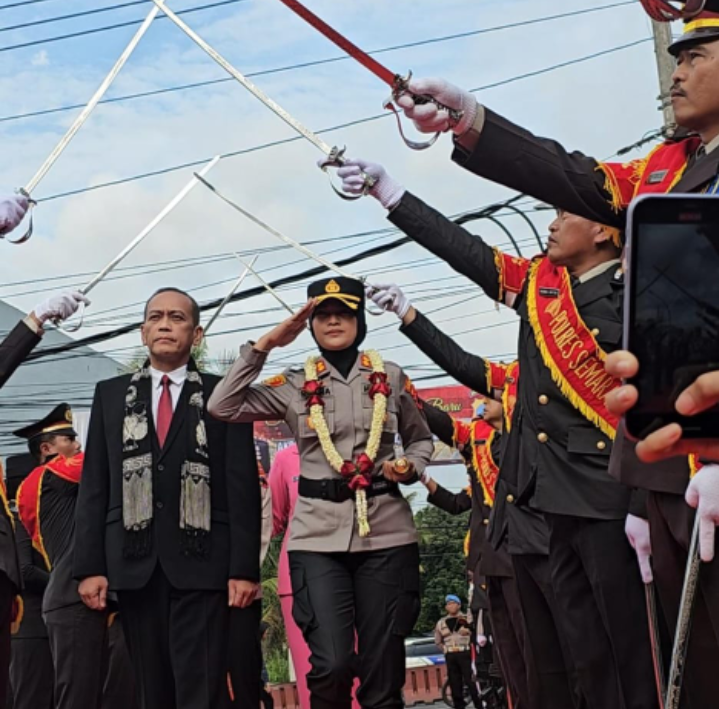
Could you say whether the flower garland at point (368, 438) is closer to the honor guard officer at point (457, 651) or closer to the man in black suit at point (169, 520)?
the man in black suit at point (169, 520)

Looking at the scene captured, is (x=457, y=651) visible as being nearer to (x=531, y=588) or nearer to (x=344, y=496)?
(x=344, y=496)

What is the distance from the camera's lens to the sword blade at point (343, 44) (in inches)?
141

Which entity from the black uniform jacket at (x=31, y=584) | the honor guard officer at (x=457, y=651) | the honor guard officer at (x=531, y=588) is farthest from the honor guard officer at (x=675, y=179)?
the honor guard officer at (x=457, y=651)

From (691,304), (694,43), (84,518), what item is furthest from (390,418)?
(691,304)

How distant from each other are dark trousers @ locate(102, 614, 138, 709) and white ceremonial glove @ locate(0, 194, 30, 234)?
12.5 feet

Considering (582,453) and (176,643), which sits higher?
(582,453)

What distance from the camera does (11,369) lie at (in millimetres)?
6164

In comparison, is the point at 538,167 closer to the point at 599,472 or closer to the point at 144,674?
the point at 599,472

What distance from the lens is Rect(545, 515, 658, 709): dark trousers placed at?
4.72m

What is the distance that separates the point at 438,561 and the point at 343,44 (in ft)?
155

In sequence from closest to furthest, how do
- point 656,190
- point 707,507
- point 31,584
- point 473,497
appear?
point 707,507, point 656,190, point 31,584, point 473,497

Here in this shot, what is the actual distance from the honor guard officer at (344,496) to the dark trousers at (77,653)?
7.21 feet

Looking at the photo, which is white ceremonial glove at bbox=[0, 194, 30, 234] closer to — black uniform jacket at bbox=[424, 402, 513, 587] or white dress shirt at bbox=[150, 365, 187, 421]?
white dress shirt at bbox=[150, 365, 187, 421]

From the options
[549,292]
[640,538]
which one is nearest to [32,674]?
[549,292]
